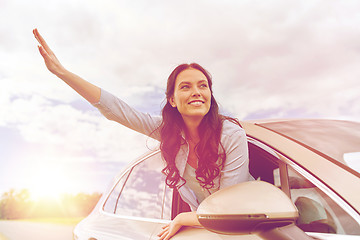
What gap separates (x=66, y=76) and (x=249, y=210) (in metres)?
1.65

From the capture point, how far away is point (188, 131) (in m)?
2.71

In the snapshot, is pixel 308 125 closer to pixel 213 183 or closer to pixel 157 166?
pixel 213 183

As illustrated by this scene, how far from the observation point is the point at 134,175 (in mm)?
3199

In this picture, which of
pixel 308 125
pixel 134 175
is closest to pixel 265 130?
pixel 308 125

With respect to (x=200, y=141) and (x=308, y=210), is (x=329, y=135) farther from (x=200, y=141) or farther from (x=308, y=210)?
(x=200, y=141)

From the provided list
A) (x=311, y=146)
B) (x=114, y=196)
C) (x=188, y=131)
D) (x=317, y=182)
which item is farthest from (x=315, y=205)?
(x=114, y=196)

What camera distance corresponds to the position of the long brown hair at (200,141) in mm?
2307

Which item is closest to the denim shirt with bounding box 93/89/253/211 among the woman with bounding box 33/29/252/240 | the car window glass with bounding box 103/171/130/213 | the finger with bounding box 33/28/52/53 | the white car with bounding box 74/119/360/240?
the woman with bounding box 33/29/252/240

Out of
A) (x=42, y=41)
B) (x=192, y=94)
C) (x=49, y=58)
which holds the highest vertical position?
(x=42, y=41)

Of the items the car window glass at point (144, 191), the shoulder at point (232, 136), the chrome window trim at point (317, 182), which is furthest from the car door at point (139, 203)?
the chrome window trim at point (317, 182)

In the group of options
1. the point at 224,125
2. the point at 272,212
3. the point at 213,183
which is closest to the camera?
the point at 272,212

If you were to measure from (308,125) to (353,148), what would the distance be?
1.24ft

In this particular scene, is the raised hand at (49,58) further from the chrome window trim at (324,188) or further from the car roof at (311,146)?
the chrome window trim at (324,188)

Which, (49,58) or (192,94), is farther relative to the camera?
(192,94)
